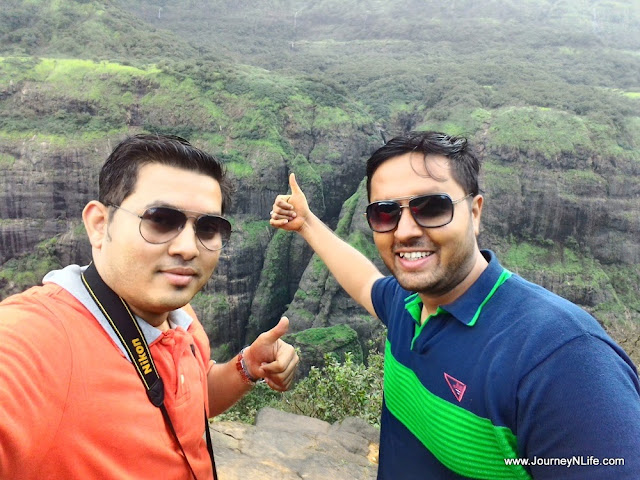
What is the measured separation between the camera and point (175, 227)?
2109 millimetres

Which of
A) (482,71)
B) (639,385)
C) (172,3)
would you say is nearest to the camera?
(639,385)

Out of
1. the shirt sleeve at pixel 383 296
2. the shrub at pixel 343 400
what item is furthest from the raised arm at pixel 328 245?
the shrub at pixel 343 400

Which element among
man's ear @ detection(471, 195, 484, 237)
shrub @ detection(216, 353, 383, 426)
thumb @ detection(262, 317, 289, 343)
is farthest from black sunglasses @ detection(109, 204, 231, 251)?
shrub @ detection(216, 353, 383, 426)

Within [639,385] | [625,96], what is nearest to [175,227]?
[639,385]

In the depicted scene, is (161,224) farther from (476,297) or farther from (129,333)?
(476,297)

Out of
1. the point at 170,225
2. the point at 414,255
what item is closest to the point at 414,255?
the point at 414,255

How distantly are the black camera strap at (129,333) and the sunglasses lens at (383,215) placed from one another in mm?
1395

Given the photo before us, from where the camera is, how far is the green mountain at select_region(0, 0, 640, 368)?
3706cm

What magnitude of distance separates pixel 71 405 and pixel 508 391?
1.71 meters

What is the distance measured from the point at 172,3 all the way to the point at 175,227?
407 feet

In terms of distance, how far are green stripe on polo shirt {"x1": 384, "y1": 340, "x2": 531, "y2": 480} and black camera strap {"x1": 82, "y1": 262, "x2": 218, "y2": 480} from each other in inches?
48.5

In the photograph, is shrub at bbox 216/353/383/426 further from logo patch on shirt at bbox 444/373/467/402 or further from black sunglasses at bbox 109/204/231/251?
black sunglasses at bbox 109/204/231/251

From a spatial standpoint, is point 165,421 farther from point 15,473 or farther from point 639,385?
point 639,385

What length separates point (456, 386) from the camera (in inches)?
86.7
